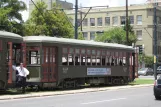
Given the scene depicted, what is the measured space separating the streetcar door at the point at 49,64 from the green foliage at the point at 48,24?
911 inches

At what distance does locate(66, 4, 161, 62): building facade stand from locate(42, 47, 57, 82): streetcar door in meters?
52.2

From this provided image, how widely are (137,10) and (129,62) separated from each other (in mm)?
50582

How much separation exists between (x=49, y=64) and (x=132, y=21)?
61.1 m

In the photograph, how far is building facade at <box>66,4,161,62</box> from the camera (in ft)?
263

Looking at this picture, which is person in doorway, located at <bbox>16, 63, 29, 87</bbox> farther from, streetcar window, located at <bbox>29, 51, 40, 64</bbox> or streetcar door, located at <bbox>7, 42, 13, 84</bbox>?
streetcar window, located at <bbox>29, 51, 40, 64</bbox>

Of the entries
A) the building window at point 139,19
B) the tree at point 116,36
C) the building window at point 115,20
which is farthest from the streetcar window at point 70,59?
the building window at point 115,20

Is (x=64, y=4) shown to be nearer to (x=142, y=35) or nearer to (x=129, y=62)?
(x=142, y=35)

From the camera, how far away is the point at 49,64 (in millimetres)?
23906

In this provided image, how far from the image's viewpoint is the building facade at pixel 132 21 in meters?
80.1

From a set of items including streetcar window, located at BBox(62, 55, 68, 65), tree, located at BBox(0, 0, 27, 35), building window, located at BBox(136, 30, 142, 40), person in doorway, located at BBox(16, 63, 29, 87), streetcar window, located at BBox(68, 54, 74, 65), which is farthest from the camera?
building window, located at BBox(136, 30, 142, 40)

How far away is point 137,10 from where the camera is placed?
81875 millimetres

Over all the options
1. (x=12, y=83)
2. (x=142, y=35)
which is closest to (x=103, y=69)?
(x=12, y=83)

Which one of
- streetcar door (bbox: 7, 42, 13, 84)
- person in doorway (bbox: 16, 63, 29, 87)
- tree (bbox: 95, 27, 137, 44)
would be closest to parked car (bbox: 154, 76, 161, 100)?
person in doorway (bbox: 16, 63, 29, 87)

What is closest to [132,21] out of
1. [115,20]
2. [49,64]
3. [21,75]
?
[115,20]
